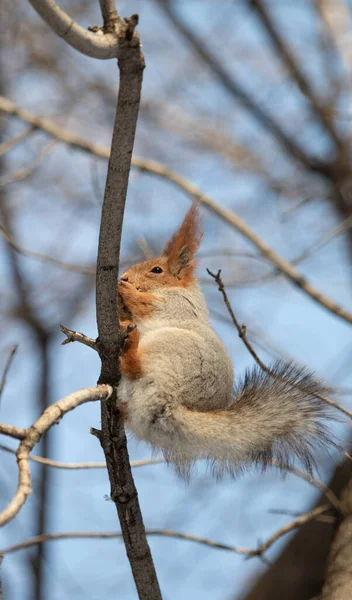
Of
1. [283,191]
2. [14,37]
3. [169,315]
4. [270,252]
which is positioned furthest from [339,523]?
[14,37]

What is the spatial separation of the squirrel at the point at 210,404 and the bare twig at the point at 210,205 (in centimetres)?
127

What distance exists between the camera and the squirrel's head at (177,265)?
2.67 metres

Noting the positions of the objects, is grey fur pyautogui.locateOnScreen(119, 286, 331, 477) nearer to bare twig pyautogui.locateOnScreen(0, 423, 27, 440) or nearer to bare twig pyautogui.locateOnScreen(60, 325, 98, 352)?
bare twig pyautogui.locateOnScreen(60, 325, 98, 352)

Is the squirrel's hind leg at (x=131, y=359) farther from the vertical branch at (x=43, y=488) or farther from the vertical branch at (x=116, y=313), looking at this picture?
the vertical branch at (x=43, y=488)

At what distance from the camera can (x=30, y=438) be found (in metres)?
1.45

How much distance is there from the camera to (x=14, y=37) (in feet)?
17.2

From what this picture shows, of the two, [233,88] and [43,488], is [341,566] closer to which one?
[43,488]

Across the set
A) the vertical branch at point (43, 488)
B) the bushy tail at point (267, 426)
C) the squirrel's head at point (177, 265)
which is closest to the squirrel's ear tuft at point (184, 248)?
the squirrel's head at point (177, 265)

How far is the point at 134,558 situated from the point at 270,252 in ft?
6.23

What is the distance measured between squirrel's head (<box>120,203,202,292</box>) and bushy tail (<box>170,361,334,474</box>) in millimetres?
629

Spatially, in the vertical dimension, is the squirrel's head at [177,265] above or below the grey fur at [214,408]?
above

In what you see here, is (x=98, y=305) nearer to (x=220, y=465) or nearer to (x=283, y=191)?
(x=220, y=465)

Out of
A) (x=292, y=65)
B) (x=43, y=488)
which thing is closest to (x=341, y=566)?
(x=43, y=488)

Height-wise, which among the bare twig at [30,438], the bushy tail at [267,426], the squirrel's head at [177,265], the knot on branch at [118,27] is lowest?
the bare twig at [30,438]
